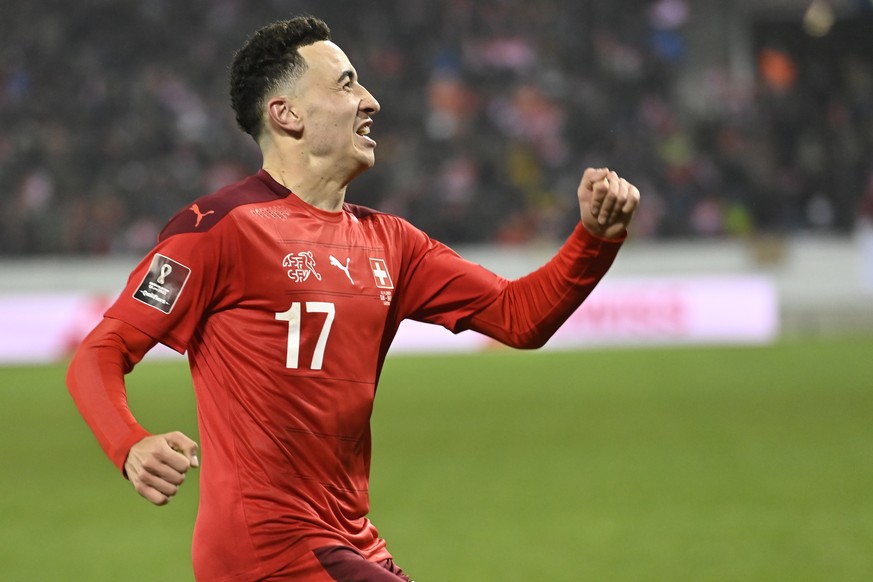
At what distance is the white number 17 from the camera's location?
118 inches

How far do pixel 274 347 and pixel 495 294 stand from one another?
732 millimetres

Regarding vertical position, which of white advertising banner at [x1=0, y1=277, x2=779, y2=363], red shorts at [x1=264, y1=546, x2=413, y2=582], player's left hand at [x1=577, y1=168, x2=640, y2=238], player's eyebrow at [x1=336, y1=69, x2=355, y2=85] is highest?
player's eyebrow at [x1=336, y1=69, x2=355, y2=85]

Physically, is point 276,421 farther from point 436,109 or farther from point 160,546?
point 436,109

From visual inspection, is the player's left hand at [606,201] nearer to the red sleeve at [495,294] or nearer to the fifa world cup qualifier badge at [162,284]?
the red sleeve at [495,294]

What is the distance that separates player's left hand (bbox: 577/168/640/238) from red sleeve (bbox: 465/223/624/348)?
56mm

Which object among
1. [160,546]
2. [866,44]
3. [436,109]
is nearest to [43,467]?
[160,546]

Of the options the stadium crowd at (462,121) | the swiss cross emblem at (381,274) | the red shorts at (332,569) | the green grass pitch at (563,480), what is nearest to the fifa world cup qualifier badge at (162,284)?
the swiss cross emblem at (381,274)

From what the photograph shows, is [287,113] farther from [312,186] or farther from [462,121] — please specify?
[462,121]

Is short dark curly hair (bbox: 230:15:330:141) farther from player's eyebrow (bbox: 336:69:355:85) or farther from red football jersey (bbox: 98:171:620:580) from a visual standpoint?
red football jersey (bbox: 98:171:620:580)

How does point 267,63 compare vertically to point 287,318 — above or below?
above

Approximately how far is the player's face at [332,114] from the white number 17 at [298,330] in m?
0.43

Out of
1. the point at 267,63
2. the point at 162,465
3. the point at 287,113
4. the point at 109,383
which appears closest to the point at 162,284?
the point at 109,383

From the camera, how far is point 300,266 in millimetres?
3062

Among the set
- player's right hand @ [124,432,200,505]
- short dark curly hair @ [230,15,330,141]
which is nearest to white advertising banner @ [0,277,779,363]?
short dark curly hair @ [230,15,330,141]
